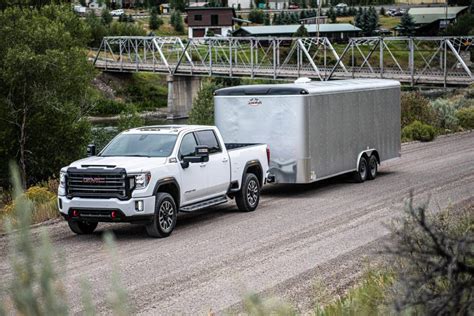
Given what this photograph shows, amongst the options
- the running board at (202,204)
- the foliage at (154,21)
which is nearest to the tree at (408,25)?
the foliage at (154,21)

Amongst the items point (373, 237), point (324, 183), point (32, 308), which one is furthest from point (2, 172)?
point (32, 308)

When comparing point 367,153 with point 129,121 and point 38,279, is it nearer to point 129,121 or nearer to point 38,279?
point 129,121

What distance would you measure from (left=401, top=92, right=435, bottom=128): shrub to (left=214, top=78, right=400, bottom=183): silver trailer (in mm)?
16113

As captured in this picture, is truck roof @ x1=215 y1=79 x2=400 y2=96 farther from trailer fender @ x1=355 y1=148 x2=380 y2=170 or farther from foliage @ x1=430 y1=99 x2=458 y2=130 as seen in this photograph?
A: foliage @ x1=430 y1=99 x2=458 y2=130

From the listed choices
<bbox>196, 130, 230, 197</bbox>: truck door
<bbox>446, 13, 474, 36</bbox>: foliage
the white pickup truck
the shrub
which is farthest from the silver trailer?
<bbox>446, 13, 474, 36</bbox>: foliage

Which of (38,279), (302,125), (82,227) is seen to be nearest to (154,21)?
(302,125)

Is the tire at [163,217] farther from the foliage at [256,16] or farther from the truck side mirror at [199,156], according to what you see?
the foliage at [256,16]

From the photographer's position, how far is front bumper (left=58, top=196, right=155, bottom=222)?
1505 cm

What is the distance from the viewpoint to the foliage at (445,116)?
40.0 m

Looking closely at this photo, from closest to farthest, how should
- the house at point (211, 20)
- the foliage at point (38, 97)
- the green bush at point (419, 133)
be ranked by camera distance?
the foliage at point (38, 97) < the green bush at point (419, 133) < the house at point (211, 20)

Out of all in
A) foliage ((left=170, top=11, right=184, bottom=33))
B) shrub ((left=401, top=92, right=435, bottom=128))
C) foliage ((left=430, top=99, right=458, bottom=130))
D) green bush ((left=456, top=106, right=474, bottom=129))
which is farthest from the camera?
foliage ((left=170, top=11, right=184, bottom=33))

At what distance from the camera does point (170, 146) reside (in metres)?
16.5

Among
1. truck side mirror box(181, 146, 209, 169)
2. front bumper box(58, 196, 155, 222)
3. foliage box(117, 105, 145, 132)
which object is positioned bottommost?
foliage box(117, 105, 145, 132)

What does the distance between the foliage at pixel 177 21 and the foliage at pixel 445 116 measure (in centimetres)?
11454
